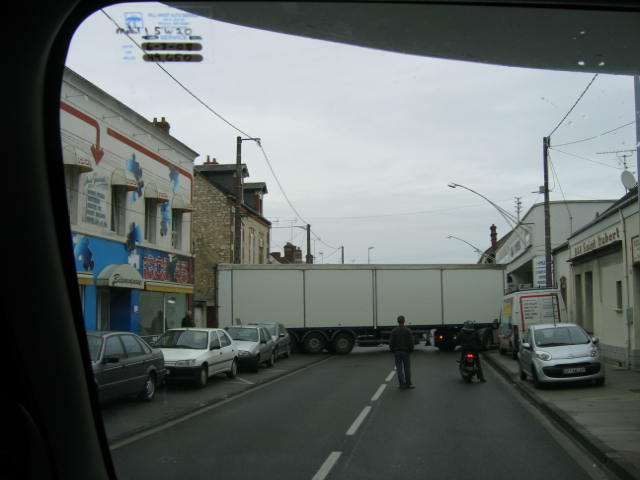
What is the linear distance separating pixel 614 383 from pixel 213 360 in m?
9.94

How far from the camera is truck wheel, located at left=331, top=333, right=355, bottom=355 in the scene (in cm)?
3052

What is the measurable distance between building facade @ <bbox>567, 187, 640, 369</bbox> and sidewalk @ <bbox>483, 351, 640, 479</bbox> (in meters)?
1.67

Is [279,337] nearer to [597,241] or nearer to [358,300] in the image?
[358,300]

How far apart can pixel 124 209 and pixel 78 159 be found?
45.2 inches

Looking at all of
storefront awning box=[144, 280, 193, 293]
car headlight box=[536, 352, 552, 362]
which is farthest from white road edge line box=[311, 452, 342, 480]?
car headlight box=[536, 352, 552, 362]

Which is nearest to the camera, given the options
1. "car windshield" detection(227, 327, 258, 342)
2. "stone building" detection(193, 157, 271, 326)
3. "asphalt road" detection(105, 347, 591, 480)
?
"asphalt road" detection(105, 347, 591, 480)

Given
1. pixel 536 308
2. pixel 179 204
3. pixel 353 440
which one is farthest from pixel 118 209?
pixel 536 308

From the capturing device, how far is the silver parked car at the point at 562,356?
1505 centimetres

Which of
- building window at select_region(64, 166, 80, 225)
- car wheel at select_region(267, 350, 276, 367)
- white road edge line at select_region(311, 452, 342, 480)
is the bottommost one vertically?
car wheel at select_region(267, 350, 276, 367)

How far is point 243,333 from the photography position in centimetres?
2278

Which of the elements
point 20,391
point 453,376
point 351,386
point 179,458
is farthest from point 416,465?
point 453,376

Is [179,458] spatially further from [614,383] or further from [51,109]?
[614,383]

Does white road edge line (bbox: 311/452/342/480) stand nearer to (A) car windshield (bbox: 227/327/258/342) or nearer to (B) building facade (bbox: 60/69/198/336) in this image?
(B) building facade (bbox: 60/69/198/336)

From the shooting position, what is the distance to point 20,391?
2801 millimetres
